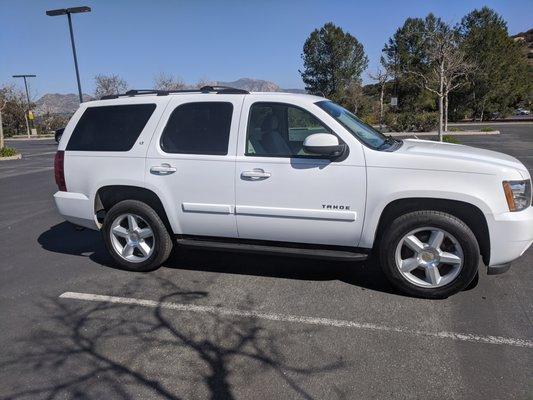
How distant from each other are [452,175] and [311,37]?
45203mm

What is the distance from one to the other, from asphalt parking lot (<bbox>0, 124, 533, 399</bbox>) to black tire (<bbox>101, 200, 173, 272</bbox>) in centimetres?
13

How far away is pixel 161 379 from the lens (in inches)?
117

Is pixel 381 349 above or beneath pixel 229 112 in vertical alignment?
beneath

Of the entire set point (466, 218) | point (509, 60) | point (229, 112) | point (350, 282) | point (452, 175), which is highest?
point (509, 60)

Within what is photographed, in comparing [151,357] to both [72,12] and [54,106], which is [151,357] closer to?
[72,12]

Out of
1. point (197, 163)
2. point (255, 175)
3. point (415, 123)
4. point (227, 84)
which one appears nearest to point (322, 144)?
point (255, 175)

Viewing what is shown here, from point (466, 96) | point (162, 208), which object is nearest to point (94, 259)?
point (162, 208)

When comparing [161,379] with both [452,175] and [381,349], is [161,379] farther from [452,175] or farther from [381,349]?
[452,175]

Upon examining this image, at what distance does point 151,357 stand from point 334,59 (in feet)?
149

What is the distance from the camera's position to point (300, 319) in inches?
149

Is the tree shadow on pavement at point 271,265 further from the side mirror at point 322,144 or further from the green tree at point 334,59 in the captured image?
the green tree at point 334,59

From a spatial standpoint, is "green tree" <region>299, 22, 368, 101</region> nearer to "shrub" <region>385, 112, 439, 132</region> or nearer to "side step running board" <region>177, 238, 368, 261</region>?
"shrub" <region>385, 112, 439, 132</region>

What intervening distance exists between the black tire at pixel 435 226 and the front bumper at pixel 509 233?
16 centimetres

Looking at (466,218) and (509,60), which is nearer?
(466,218)
